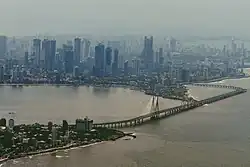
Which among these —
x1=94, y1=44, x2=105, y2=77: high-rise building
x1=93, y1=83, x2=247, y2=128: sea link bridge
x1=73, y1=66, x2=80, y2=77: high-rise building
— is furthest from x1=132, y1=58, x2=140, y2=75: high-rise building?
x1=93, y1=83, x2=247, y2=128: sea link bridge

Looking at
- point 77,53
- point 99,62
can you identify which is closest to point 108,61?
point 99,62

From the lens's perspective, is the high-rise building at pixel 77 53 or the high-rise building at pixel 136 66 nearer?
the high-rise building at pixel 136 66

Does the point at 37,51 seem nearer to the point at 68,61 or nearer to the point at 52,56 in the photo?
the point at 52,56

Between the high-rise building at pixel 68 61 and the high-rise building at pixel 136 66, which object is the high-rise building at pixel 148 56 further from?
the high-rise building at pixel 68 61

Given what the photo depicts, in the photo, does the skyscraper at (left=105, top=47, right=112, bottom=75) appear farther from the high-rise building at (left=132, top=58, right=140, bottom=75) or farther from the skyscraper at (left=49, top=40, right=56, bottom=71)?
the skyscraper at (left=49, top=40, right=56, bottom=71)

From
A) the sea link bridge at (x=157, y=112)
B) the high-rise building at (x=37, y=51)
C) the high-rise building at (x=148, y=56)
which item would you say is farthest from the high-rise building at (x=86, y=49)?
the sea link bridge at (x=157, y=112)

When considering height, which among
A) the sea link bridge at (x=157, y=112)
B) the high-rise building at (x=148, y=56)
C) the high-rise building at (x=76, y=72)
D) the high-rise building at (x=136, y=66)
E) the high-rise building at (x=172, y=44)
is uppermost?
the high-rise building at (x=172, y=44)

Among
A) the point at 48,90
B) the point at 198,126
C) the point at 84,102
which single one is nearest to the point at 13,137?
the point at 198,126

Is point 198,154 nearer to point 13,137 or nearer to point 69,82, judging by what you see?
point 13,137

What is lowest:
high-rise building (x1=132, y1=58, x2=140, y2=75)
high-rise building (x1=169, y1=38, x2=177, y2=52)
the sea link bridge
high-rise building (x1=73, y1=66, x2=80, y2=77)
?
the sea link bridge

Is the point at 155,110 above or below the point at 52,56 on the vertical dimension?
below

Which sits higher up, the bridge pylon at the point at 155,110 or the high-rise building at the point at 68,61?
the high-rise building at the point at 68,61
